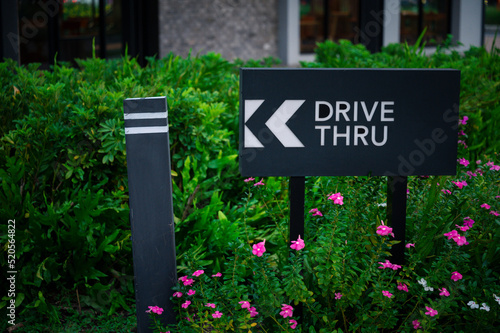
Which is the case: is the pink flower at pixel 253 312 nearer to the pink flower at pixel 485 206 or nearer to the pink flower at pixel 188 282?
the pink flower at pixel 188 282

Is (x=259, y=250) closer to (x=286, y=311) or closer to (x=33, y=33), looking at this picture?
(x=286, y=311)

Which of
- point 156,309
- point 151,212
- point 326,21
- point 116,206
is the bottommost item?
point 156,309

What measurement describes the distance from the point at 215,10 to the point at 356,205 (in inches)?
359

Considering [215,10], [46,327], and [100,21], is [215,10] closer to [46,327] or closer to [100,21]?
[100,21]

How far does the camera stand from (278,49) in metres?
12.5

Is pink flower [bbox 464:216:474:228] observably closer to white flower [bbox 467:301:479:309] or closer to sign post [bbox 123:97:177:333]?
white flower [bbox 467:301:479:309]

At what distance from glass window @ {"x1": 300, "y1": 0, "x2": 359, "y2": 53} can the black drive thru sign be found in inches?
428

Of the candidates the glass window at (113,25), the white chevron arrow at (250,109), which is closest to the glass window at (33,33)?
the glass window at (113,25)

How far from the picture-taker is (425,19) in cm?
1476

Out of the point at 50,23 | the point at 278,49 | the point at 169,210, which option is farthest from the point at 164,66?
the point at 278,49

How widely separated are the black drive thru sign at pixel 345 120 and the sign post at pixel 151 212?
35 centimetres

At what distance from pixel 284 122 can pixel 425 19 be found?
44.0 ft

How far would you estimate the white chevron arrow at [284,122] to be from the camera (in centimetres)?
250

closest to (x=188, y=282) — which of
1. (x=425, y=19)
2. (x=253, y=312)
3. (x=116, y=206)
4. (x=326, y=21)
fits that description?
(x=253, y=312)
